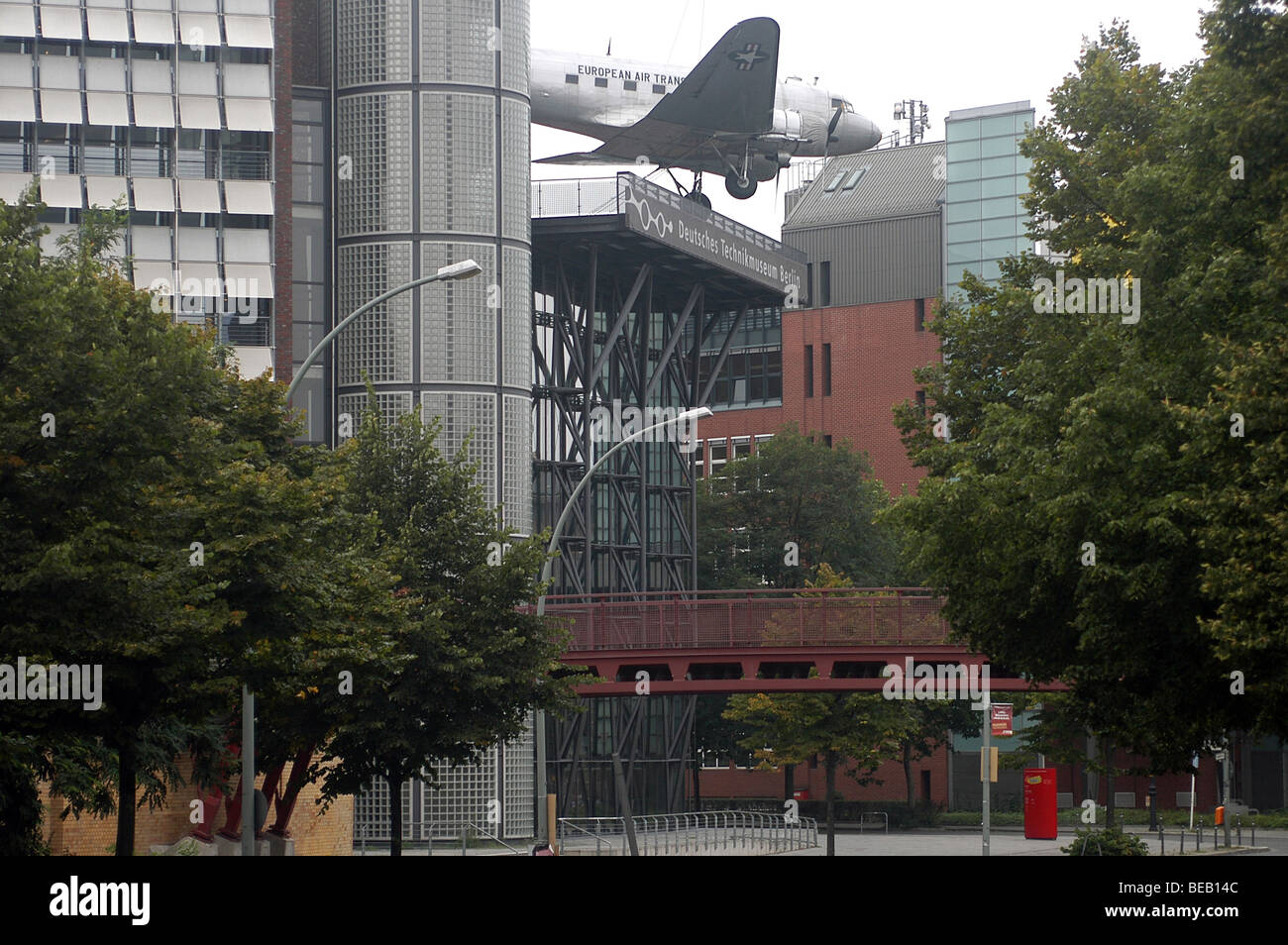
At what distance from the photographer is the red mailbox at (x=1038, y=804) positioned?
5466cm

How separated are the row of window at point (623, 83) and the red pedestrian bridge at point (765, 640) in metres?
24.7

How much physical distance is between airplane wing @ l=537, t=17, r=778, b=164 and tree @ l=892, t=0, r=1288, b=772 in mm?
31696

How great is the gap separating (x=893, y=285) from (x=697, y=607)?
51721 millimetres

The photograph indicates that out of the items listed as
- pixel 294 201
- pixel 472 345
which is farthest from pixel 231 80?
pixel 472 345

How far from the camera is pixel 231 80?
5169 cm

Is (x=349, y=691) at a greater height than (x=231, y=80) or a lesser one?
lesser

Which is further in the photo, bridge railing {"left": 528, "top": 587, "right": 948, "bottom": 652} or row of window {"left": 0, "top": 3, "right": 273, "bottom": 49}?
row of window {"left": 0, "top": 3, "right": 273, "bottom": 49}

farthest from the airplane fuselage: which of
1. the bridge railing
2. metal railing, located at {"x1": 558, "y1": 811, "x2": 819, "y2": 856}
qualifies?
the bridge railing

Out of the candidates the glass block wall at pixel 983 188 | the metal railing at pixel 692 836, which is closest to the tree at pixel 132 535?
the metal railing at pixel 692 836

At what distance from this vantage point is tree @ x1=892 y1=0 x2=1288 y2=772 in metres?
21.3

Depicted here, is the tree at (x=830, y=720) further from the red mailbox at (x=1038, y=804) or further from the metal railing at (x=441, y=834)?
the metal railing at (x=441, y=834)

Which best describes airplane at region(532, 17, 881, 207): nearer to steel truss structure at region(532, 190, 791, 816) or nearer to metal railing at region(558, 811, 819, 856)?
steel truss structure at region(532, 190, 791, 816)
